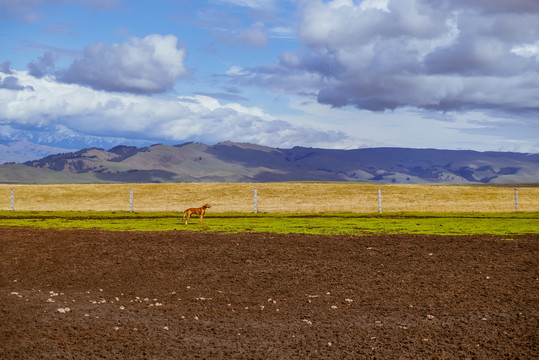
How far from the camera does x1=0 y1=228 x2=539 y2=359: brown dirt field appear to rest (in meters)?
11.9

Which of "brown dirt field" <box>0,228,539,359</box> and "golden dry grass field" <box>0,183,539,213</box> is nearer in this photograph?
"brown dirt field" <box>0,228,539,359</box>

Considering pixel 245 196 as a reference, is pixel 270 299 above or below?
above

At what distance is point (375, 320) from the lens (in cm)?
1398

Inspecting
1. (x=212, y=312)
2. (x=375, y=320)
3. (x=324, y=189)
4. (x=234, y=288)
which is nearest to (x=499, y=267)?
(x=375, y=320)

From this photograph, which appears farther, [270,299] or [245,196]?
[245,196]

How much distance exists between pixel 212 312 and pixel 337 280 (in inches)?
208

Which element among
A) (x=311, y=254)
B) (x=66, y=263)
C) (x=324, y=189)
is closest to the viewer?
(x=66, y=263)

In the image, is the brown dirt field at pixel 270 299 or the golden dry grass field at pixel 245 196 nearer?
the brown dirt field at pixel 270 299

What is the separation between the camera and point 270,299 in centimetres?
1612

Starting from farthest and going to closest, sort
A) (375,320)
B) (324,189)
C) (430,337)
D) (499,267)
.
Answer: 1. (324,189)
2. (499,267)
3. (375,320)
4. (430,337)

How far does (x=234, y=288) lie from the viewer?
57.7 ft

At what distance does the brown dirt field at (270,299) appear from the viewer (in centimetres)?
1192

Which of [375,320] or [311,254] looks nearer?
[375,320]

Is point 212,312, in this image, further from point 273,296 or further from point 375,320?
point 375,320
